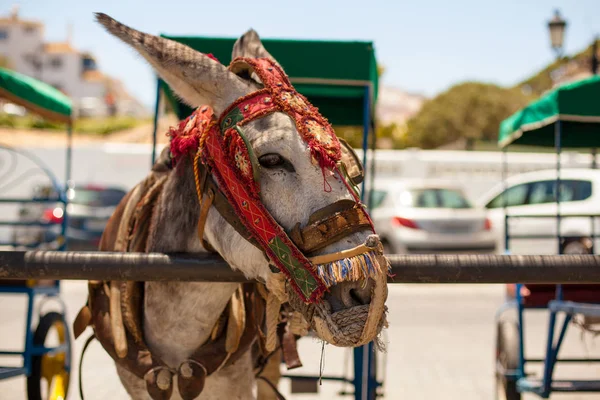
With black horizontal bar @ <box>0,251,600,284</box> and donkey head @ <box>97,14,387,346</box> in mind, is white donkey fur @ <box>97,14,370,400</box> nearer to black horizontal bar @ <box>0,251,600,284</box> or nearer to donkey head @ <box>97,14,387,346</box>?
donkey head @ <box>97,14,387,346</box>

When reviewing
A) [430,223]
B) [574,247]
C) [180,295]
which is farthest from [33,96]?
[430,223]

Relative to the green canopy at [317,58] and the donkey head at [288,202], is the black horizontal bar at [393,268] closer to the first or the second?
the donkey head at [288,202]

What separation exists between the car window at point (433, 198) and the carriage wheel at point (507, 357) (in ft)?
21.3

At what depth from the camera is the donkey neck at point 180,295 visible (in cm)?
213

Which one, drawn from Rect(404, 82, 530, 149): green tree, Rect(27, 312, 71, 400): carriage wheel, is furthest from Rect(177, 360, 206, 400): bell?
Rect(404, 82, 530, 149): green tree

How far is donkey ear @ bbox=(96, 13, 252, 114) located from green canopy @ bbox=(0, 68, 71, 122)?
2632 millimetres

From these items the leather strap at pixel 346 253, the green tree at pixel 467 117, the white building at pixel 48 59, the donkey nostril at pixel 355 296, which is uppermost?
the white building at pixel 48 59

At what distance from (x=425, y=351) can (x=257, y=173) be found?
510 cm

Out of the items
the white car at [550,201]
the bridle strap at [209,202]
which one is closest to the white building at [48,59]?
the white car at [550,201]

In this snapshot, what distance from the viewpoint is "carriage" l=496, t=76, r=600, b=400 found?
4.00 metres

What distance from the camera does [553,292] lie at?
5.00 meters

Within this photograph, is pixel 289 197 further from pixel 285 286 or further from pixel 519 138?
pixel 519 138

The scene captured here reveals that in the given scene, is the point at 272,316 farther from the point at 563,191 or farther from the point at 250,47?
the point at 563,191

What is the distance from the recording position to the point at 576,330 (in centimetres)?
760
